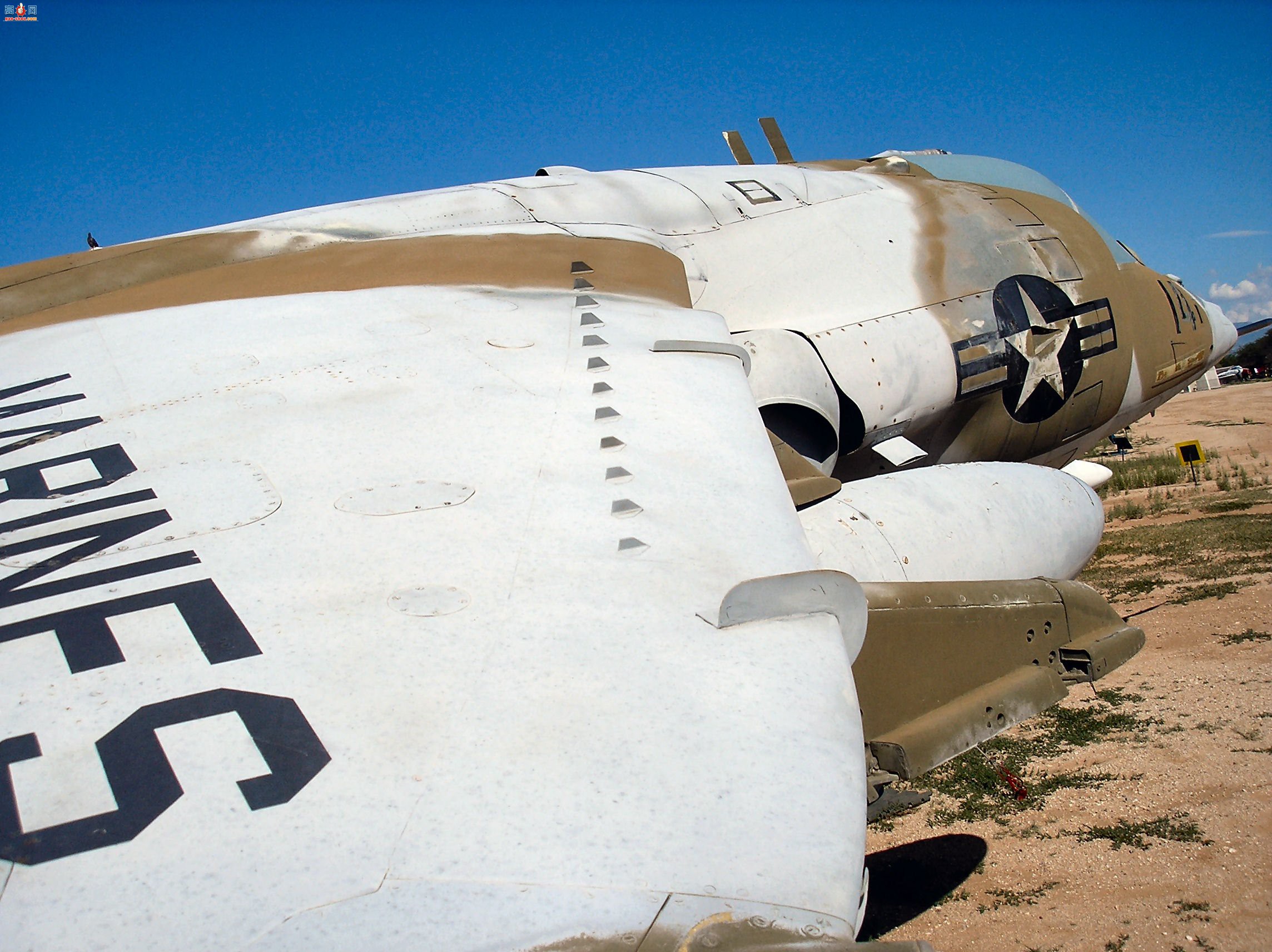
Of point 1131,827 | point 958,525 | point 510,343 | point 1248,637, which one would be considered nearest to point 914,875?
point 1131,827

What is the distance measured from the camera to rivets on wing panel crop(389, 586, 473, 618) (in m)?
2.21

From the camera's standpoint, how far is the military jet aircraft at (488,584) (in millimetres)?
1571

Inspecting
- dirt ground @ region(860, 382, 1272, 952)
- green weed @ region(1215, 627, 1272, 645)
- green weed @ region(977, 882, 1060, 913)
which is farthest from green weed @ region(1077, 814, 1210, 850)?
green weed @ region(1215, 627, 1272, 645)

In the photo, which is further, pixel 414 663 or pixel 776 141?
pixel 776 141

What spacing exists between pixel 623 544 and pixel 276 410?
154 centimetres

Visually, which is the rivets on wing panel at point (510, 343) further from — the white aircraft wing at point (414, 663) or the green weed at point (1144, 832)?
the green weed at point (1144, 832)

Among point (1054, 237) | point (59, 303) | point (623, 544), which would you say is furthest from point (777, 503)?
point (1054, 237)

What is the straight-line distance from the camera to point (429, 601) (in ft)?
7.38

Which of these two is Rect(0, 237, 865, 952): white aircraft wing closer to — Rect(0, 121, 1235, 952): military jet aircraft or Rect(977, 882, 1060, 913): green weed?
Rect(0, 121, 1235, 952): military jet aircraft

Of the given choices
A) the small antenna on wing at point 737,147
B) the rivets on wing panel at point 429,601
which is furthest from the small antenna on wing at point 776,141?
the rivets on wing panel at point 429,601

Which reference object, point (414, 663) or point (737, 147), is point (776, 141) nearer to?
point (737, 147)

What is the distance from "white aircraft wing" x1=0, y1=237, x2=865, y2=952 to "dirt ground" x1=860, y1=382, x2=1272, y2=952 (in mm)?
3142

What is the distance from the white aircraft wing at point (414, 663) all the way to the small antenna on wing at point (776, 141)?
4.94m

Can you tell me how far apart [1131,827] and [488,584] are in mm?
4684
